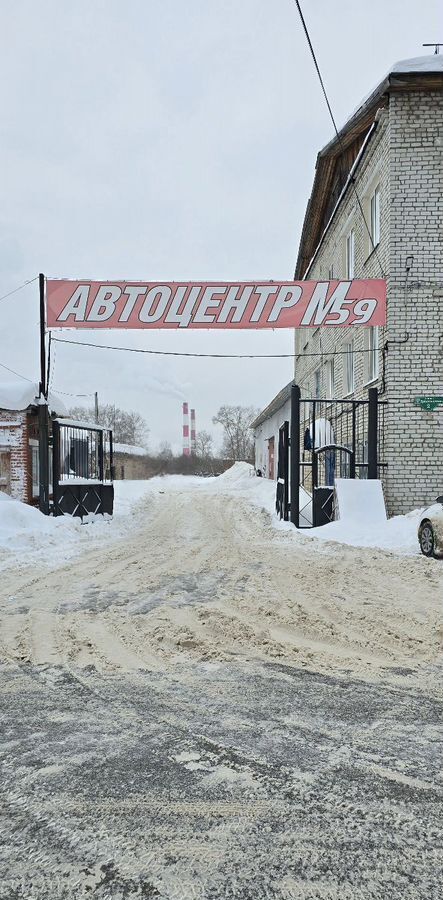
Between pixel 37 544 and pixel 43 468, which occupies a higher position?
pixel 43 468

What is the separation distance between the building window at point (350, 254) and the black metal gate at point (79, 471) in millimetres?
8512

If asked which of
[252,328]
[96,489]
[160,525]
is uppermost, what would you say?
[252,328]

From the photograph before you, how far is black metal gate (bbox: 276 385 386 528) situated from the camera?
12.3 m

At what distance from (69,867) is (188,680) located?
5.94 feet

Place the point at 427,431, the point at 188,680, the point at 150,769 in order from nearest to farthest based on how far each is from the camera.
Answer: the point at 150,769
the point at 188,680
the point at 427,431

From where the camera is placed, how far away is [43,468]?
497 inches

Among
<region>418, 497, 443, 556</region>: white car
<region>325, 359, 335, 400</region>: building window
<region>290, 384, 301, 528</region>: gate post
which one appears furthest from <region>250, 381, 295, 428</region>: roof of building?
<region>418, 497, 443, 556</region>: white car

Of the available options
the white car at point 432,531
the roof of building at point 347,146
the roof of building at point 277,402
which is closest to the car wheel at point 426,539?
the white car at point 432,531

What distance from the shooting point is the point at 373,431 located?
1188 centimetres

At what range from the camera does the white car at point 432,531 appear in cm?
873

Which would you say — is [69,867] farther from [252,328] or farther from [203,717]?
[252,328]

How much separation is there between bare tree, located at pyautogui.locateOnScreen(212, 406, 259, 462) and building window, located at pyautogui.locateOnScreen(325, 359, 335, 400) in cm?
6274

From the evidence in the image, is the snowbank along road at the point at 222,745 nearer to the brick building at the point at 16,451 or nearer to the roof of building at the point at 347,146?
the brick building at the point at 16,451

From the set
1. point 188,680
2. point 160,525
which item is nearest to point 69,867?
point 188,680
